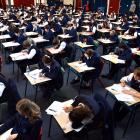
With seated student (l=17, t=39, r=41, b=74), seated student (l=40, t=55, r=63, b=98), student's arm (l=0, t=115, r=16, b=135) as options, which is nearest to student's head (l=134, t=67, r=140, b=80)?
seated student (l=40, t=55, r=63, b=98)

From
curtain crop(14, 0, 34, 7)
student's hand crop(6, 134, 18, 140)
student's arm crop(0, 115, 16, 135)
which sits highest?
curtain crop(14, 0, 34, 7)

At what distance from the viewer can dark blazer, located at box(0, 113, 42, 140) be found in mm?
3154

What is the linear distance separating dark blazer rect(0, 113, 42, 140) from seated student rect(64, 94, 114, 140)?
55 centimetres

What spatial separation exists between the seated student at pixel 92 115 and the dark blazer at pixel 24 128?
55 cm

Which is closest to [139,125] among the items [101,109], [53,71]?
[101,109]

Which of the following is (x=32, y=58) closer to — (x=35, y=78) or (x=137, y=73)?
(x=35, y=78)

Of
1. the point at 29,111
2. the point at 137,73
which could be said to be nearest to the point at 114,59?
the point at 137,73

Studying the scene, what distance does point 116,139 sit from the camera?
14.5 feet

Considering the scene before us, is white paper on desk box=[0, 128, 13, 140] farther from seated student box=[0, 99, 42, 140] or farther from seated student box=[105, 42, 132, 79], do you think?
seated student box=[105, 42, 132, 79]

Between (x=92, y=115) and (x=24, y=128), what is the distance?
1.07 m

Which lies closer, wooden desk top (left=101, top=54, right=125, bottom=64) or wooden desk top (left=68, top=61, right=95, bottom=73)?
wooden desk top (left=68, top=61, right=95, bottom=73)

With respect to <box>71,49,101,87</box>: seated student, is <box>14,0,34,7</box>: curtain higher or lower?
higher

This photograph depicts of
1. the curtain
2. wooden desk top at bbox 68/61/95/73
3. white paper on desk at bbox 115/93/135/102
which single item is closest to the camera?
white paper on desk at bbox 115/93/135/102

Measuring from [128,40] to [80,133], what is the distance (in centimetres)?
693
